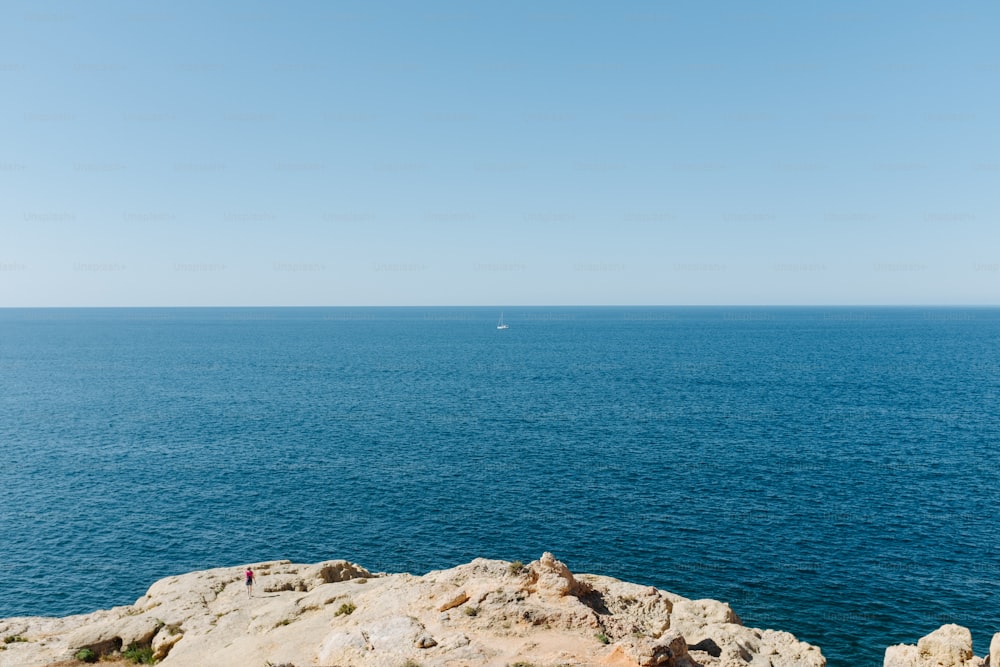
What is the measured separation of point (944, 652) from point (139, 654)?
45.4 meters

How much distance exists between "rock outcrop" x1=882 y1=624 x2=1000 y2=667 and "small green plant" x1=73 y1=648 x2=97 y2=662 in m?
45.8

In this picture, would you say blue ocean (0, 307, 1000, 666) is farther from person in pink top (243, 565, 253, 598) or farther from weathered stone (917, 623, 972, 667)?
person in pink top (243, 565, 253, 598)

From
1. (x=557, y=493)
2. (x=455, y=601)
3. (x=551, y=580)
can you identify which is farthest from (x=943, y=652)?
(x=557, y=493)

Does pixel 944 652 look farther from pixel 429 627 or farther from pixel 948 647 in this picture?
pixel 429 627

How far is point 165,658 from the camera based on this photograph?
37.0 m

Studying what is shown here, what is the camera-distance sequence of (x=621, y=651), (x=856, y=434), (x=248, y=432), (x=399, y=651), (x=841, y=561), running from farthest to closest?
(x=248, y=432) < (x=856, y=434) < (x=841, y=561) < (x=399, y=651) < (x=621, y=651)

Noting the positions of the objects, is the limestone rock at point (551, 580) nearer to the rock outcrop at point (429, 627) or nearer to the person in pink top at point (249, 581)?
the rock outcrop at point (429, 627)

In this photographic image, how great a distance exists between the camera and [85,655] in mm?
36938

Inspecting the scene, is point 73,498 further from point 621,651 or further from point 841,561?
point 841,561

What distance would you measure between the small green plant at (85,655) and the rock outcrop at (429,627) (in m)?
0.10

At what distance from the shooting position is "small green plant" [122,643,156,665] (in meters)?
37.4

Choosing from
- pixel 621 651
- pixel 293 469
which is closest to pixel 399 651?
pixel 621 651

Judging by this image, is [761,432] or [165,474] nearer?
[165,474]

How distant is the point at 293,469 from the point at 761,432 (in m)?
72.9
